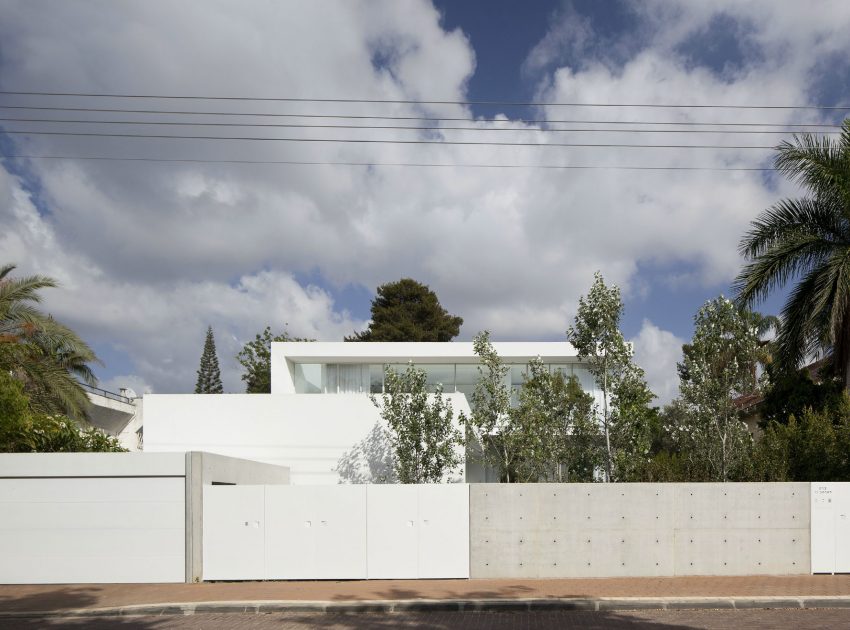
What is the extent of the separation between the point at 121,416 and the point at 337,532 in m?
29.4

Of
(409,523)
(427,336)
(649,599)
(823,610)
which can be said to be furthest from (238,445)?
(427,336)

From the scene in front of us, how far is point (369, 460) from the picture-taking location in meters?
22.1

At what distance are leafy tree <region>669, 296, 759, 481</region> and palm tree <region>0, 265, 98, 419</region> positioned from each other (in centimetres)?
1650

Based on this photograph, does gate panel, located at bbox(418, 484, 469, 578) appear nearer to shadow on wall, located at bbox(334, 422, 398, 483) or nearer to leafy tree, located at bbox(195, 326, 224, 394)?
shadow on wall, located at bbox(334, 422, 398, 483)

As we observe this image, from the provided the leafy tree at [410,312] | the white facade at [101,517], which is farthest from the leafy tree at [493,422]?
the leafy tree at [410,312]

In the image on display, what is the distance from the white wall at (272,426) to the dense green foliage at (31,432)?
8.52ft

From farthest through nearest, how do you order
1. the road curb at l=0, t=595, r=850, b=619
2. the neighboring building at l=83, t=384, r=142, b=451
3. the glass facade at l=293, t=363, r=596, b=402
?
the neighboring building at l=83, t=384, r=142, b=451
the glass facade at l=293, t=363, r=596, b=402
the road curb at l=0, t=595, r=850, b=619

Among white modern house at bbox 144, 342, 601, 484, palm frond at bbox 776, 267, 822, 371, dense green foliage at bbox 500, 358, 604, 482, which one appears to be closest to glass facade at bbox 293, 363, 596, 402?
white modern house at bbox 144, 342, 601, 484

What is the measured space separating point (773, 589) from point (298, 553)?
854 cm

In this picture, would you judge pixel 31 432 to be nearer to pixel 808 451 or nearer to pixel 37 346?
pixel 37 346

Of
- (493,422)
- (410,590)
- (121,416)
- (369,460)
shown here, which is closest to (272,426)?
(369,460)

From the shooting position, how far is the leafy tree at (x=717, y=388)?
62.5ft

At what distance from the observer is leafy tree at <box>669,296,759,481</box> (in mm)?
19047

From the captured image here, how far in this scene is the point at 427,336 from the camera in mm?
56562
